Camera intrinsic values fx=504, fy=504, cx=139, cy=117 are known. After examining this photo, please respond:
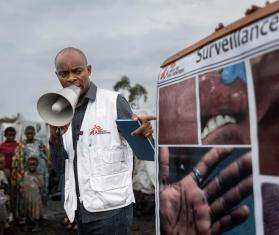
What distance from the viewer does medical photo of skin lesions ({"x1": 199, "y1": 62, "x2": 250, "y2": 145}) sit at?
5.64 feet

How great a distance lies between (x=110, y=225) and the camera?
3051mm

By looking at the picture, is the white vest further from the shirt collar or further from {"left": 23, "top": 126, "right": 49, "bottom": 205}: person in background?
{"left": 23, "top": 126, "right": 49, "bottom": 205}: person in background

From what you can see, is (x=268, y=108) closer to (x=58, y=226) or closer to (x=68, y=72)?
(x=68, y=72)

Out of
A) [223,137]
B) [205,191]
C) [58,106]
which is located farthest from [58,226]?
[223,137]

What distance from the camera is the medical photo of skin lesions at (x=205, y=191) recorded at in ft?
Result: 5.68

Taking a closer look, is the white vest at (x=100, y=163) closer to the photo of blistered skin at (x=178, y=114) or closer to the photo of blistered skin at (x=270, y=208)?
the photo of blistered skin at (x=178, y=114)

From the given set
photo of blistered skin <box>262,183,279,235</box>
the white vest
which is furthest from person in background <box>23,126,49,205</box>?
photo of blistered skin <box>262,183,279,235</box>

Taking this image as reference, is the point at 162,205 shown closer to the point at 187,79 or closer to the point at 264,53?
the point at 187,79

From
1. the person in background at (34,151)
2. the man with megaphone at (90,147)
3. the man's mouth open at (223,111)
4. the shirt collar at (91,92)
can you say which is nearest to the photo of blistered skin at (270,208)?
the man's mouth open at (223,111)

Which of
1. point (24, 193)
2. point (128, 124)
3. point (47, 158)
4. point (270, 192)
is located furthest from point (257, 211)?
point (47, 158)

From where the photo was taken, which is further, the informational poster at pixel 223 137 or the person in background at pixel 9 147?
the person in background at pixel 9 147

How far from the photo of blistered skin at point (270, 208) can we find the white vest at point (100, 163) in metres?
1.56

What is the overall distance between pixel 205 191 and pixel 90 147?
48.8 inches

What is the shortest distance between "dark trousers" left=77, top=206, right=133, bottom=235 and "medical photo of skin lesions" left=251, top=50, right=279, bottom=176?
162cm
